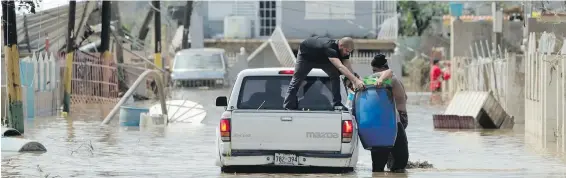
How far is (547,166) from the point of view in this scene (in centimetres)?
1870

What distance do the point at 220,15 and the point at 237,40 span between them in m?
3.01

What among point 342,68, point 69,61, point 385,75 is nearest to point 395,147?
point 385,75

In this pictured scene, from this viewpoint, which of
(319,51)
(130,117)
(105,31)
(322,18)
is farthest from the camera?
(322,18)

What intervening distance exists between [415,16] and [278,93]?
60.2 metres

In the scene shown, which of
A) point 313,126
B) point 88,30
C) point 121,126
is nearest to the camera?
point 313,126

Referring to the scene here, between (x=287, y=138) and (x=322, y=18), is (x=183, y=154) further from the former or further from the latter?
(x=322, y=18)

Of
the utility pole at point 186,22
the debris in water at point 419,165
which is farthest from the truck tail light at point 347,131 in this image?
the utility pole at point 186,22

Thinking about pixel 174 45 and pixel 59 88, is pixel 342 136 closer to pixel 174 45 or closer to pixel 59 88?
pixel 59 88

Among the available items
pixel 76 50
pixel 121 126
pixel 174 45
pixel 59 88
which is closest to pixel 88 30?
pixel 76 50

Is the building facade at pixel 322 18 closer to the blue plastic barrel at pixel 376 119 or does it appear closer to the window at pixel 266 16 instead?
the window at pixel 266 16

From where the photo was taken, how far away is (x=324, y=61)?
1708 centimetres

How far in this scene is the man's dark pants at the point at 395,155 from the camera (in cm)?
1706

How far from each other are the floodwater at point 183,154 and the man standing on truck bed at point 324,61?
102cm

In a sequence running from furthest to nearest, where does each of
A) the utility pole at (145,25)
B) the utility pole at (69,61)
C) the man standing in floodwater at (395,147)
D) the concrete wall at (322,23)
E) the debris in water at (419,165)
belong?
the concrete wall at (322,23) → the utility pole at (145,25) → the utility pole at (69,61) → the debris in water at (419,165) → the man standing in floodwater at (395,147)
